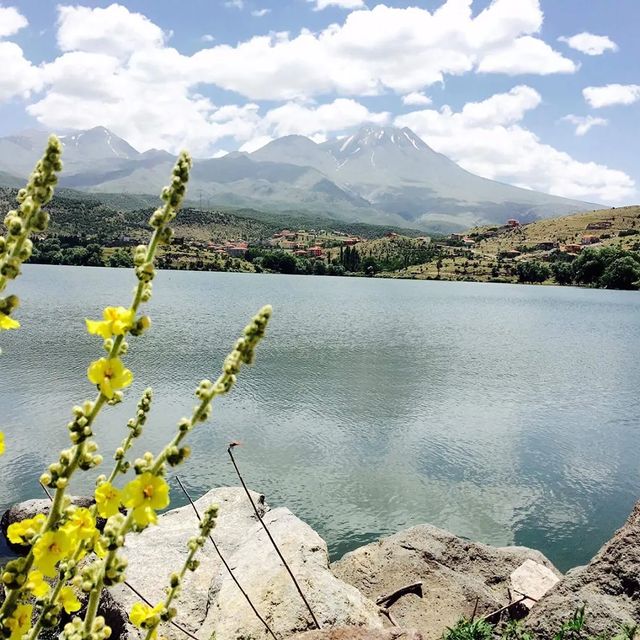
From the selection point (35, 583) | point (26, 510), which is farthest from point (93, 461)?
point (26, 510)

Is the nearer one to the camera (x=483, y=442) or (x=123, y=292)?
(x=483, y=442)

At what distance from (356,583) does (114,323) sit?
40.7 ft

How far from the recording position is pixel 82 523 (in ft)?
8.13

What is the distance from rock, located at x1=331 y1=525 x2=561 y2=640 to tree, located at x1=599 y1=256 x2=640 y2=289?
15582 centimetres

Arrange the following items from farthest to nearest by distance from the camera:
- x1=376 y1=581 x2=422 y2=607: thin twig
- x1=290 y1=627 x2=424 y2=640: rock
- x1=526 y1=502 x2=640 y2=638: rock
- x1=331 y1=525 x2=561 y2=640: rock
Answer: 1. x1=376 y1=581 x2=422 y2=607: thin twig
2. x1=331 y1=525 x2=561 y2=640: rock
3. x1=526 y1=502 x2=640 y2=638: rock
4. x1=290 y1=627 x2=424 y2=640: rock

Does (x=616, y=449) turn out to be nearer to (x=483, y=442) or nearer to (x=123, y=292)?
(x=483, y=442)

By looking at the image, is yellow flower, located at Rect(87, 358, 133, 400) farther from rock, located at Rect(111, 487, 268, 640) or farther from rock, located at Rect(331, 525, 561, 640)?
rock, located at Rect(331, 525, 561, 640)

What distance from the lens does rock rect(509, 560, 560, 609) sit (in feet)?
36.7

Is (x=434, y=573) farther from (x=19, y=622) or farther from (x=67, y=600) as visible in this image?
(x=19, y=622)

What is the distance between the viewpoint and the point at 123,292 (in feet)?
293

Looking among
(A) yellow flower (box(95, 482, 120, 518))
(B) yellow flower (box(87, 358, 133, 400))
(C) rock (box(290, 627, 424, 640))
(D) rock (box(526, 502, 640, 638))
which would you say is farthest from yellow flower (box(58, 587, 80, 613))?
(D) rock (box(526, 502, 640, 638))

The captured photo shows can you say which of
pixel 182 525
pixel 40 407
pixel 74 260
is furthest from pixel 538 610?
pixel 74 260

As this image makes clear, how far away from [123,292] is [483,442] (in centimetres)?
7325

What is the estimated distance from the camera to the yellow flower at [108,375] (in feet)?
7.48
